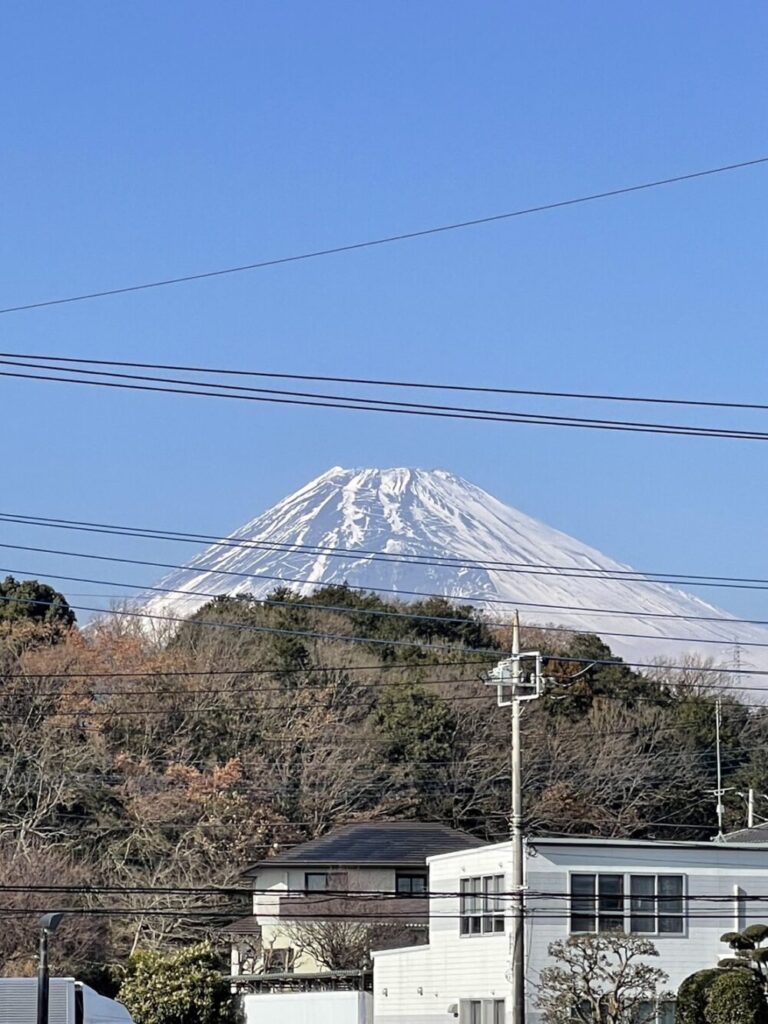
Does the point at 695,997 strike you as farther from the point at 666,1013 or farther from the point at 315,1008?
the point at 315,1008

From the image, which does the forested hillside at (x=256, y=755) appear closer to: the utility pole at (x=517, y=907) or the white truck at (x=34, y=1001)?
the utility pole at (x=517, y=907)

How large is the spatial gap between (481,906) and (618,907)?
3.18 m

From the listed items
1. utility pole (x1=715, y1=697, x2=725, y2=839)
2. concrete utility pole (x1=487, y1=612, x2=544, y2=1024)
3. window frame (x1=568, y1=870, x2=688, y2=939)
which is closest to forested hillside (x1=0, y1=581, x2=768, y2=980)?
utility pole (x1=715, y1=697, x2=725, y2=839)

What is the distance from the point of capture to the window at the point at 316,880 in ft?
157

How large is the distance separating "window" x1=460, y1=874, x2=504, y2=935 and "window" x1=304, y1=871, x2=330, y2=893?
10.0 meters

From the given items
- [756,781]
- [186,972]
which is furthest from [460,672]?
[186,972]

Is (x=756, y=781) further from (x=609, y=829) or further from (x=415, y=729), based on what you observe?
(x=415, y=729)

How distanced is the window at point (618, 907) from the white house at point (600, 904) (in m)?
0.02

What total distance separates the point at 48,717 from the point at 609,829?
19.9 m

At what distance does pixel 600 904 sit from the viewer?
1432 inches

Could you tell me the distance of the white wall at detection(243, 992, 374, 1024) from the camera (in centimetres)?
3775

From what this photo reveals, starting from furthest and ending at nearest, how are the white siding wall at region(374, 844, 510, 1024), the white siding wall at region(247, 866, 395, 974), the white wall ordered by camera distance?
the white siding wall at region(247, 866, 395, 974) < the white wall < the white siding wall at region(374, 844, 510, 1024)

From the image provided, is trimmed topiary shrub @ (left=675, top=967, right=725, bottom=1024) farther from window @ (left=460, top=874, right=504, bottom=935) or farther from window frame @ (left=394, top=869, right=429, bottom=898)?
window frame @ (left=394, top=869, right=429, bottom=898)

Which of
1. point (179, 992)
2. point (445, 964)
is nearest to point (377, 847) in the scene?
point (179, 992)
